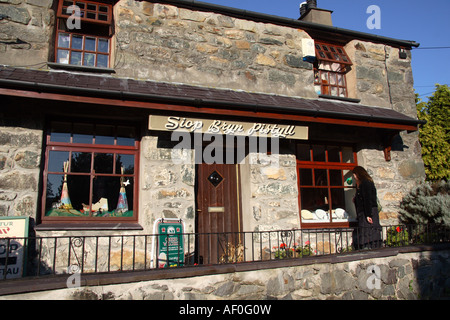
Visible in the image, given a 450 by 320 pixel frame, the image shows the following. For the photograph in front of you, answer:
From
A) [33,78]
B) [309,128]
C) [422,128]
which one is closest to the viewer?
[33,78]

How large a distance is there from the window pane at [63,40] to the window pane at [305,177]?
4893mm

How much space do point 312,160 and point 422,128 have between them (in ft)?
14.4

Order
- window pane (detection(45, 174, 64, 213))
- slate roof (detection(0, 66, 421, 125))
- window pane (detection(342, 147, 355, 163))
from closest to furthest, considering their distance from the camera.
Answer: slate roof (detection(0, 66, 421, 125)) → window pane (detection(45, 174, 64, 213)) → window pane (detection(342, 147, 355, 163))

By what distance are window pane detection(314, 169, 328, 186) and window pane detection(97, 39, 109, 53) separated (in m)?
4.62

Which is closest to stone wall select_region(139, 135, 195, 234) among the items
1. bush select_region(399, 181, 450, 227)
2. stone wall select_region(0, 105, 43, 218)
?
stone wall select_region(0, 105, 43, 218)

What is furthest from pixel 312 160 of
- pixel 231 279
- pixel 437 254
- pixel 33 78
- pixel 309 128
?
pixel 33 78

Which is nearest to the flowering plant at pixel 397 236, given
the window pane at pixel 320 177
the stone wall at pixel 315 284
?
the stone wall at pixel 315 284

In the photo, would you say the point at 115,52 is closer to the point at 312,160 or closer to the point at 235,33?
the point at 235,33

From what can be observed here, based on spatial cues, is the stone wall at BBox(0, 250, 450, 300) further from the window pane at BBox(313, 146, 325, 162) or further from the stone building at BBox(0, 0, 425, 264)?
the window pane at BBox(313, 146, 325, 162)

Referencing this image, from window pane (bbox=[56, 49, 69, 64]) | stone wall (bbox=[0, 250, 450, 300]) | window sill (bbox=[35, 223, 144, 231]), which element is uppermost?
window pane (bbox=[56, 49, 69, 64])

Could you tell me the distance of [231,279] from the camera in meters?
4.44

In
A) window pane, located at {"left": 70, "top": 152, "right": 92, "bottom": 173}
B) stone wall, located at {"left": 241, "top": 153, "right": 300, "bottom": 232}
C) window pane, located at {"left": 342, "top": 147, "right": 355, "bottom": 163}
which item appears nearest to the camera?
window pane, located at {"left": 70, "top": 152, "right": 92, "bottom": 173}

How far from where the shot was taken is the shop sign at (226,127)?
19.0ft

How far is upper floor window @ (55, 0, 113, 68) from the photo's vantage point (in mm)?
6359
